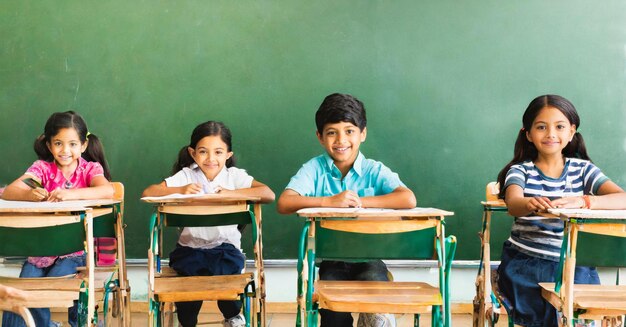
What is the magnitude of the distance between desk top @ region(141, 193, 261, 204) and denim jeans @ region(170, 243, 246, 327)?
14.3 inches

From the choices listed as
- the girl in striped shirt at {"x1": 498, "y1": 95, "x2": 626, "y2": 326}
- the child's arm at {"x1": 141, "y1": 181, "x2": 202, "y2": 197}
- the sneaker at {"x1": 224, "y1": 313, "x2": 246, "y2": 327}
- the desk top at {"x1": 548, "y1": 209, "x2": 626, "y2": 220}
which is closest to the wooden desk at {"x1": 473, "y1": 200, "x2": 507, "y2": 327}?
the girl in striped shirt at {"x1": 498, "y1": 95, "x2": 626, "y2": 326}

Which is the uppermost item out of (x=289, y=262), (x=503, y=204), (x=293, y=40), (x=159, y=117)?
(x=293, y=40)

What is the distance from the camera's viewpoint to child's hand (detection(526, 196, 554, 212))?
2272 mm

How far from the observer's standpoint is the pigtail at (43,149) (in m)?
3.22

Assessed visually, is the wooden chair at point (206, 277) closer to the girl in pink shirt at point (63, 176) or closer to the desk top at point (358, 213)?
the girl in pink shirt at point (63, 176)

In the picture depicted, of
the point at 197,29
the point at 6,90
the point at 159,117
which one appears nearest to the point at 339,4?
the point at 197,29

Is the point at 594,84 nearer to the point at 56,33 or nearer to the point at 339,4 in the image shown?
the point at 339,4

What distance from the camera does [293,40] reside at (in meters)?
3.71

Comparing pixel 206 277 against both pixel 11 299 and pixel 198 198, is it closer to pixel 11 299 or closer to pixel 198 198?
pixel 198 198

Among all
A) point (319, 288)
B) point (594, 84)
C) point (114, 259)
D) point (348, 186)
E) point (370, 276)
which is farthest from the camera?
point (594, 84)

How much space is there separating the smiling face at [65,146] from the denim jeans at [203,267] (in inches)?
27.7

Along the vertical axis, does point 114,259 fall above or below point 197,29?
below

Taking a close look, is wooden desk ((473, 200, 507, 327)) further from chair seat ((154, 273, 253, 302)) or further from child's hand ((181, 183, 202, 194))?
child's hand ((181, 183, 202, 194))

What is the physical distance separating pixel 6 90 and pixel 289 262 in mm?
1942
